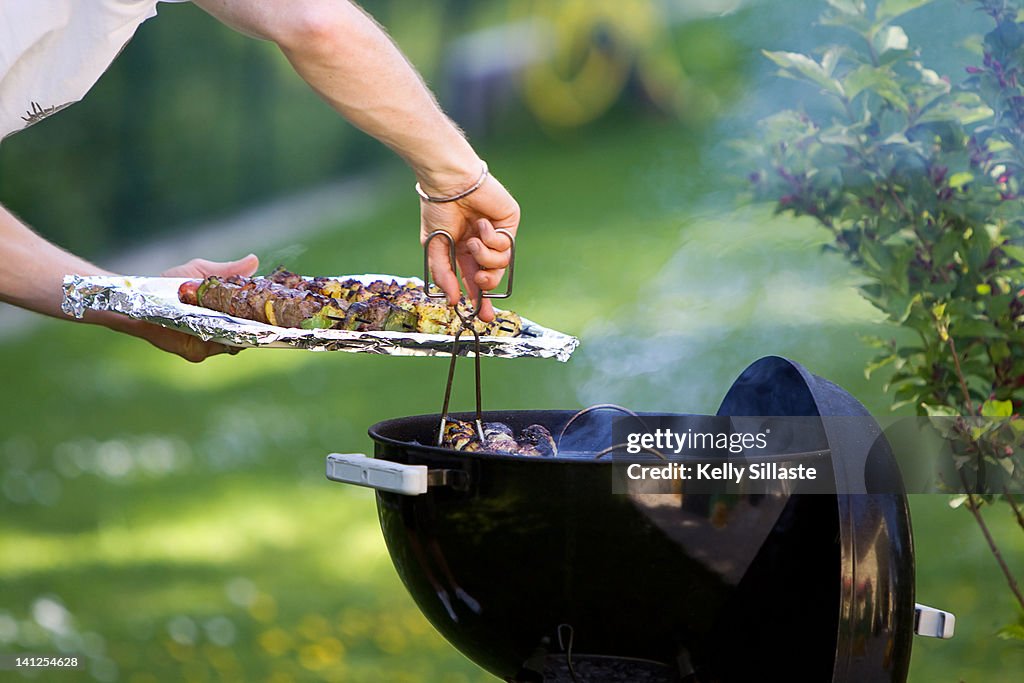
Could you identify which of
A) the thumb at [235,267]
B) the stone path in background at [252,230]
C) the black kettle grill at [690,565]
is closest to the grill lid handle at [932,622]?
the black kettle grill at [690,565]

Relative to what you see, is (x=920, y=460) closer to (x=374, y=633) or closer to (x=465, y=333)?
(x=465, y=333)

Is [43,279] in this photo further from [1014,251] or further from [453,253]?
[1014,251]

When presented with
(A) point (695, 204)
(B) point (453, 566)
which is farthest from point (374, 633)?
(B) point (453, 566)

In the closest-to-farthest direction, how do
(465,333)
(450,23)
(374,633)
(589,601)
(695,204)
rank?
1. (589,601)
2. (465,333)
3. (374,633)
4. (695,204)
5. (450,23)

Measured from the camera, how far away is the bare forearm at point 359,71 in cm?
148

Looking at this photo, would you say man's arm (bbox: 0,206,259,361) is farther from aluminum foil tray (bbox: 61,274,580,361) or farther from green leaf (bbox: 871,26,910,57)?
green leaf (bbox: 871,26,910,57)

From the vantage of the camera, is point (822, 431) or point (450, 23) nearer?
point (822, 431)

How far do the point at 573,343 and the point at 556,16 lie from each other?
98.3 inches

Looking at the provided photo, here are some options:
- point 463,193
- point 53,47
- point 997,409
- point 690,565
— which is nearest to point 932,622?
point 690,565

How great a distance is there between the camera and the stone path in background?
13.5 ft

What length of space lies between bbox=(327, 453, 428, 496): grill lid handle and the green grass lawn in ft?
6.11

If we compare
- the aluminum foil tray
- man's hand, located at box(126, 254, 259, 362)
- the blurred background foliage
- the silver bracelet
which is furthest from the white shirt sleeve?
the blurred background foliage

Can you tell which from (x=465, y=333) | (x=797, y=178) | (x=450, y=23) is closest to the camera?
(x=465, y=333)

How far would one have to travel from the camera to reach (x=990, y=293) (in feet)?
6.92
